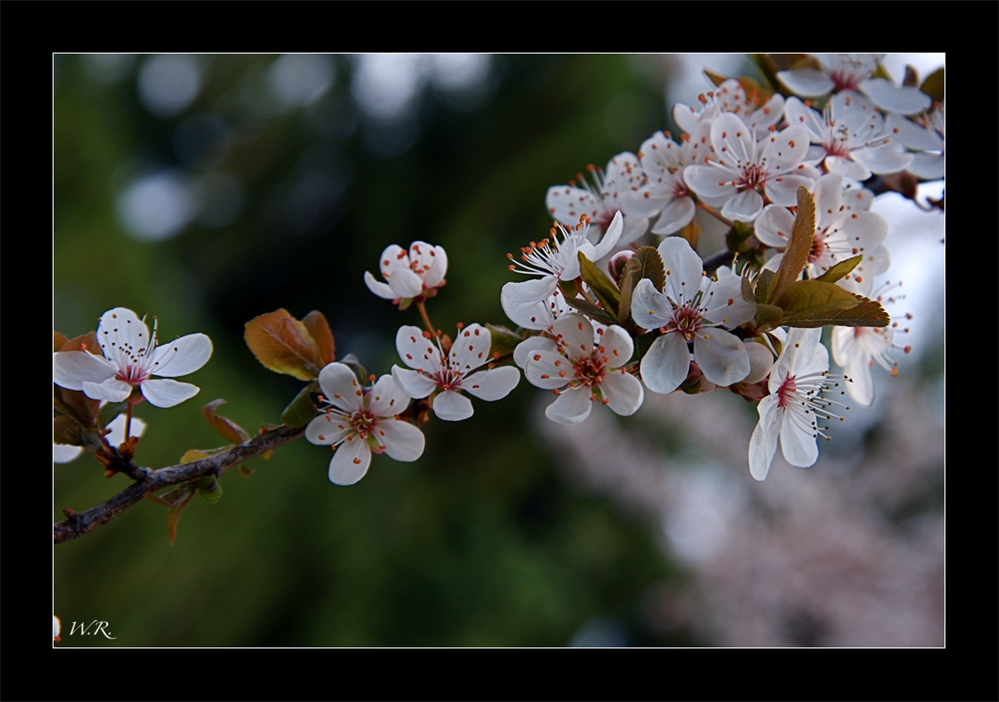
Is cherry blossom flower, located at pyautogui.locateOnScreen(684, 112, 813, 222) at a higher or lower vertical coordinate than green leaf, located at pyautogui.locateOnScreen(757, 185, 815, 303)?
higher

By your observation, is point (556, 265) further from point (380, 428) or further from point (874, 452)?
point (874, 452)

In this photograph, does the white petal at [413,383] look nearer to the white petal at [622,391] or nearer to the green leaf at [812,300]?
the white petal at [622,391]

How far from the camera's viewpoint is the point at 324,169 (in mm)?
4949

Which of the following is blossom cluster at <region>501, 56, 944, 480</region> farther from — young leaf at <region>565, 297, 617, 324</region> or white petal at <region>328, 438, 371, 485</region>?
white petal at <region>328, 438, 371, 485</region>

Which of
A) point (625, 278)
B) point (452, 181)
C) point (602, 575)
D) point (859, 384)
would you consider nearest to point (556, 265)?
point (625, 278)

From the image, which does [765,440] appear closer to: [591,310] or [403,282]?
[591,310]

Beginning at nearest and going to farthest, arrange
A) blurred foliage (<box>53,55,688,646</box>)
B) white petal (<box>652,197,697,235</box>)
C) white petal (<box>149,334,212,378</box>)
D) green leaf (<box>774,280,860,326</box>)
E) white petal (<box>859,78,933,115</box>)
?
green leaf (<box>774,280,860,326</box>) → white petal (<box>149,334,212,378</box>) → white petal (<box>652,197,697,235</box>) → white petal (<box>859,78,933,115</box>) → blurred foliage (<box>53,55,688,646</box>)

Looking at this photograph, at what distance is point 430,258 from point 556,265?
159 millimetres

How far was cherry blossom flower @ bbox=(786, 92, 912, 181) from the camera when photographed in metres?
0.65

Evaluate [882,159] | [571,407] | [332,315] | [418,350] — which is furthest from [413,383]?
[332,315]

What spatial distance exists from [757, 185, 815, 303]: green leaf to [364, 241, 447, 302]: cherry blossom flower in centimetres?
31

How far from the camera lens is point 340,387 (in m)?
0.53

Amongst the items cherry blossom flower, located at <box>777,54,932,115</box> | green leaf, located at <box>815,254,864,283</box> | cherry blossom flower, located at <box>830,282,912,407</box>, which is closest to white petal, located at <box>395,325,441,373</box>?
green leaf, located at <box>815,254,864,283</box>

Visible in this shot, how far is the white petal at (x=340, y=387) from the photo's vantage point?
0.52 metres
